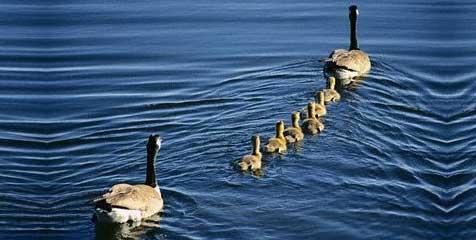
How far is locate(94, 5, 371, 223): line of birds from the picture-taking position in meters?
17.2

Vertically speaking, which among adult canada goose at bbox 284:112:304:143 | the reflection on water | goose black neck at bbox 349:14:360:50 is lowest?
the reflection on water

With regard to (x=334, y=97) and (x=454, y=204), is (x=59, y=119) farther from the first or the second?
(x=454, y=204)

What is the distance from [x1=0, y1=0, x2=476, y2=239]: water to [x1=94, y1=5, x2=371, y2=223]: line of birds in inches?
10.6

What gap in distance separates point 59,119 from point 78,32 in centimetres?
957

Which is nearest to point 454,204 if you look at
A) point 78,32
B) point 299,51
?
point 299,51

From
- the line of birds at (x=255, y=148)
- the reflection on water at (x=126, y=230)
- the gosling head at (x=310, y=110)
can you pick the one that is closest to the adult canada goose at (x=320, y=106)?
the line of birds at (x=255, y=148)

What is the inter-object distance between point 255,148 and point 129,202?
369cm

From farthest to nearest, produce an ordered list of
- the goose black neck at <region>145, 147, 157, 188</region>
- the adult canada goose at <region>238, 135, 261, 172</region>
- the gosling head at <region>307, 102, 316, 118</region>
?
1. the gosling head at <region>307, 102, 316, 118</region>
2. the adult canada goose at <region>238, 135, 261, 172</region>
3. the goose black neck at <region>145, 147, 157, 188</region>

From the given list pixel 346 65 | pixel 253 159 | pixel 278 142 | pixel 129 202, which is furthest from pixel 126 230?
pixel 346 65

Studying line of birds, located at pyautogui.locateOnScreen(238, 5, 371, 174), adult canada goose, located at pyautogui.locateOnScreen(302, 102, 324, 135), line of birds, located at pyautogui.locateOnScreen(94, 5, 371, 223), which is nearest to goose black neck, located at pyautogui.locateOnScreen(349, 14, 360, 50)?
line of birds, located at pyautogui.locateOnScreen(238, 5, 371, 174)

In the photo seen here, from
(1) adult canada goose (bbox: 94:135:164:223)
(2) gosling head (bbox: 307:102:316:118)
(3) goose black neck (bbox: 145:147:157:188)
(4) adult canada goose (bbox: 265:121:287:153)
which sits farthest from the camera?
(2) gosling head (bbox: 307:102:316:118)

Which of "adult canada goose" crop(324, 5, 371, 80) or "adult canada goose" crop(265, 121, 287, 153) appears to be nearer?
"adult canada goose" crop(265, 121, 287, 153)

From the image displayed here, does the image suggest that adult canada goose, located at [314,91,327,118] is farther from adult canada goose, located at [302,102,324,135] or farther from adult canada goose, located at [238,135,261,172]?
adult canada goose, located at [238,135,261,172]

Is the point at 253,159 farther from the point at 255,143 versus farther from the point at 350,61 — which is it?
the point at 350,61
